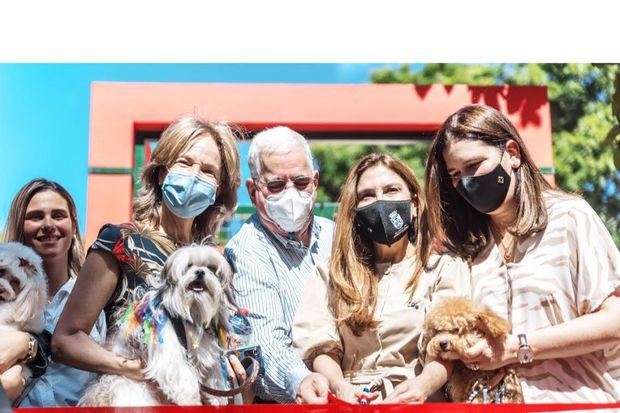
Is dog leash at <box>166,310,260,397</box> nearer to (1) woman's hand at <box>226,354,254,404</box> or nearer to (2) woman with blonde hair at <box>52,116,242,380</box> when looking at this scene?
(1) woman's hand at <box>226,354,254,404</box>

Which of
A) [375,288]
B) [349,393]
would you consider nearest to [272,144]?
[375,288]

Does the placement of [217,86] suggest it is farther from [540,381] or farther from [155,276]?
[540,381]

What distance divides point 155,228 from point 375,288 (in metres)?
1.06

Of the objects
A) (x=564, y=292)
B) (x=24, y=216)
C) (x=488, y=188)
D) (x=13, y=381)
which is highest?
(x=488, y=188)

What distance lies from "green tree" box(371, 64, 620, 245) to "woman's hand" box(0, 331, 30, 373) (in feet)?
7.12

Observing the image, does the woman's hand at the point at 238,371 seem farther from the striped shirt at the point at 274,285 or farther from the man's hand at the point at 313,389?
the man's hand at the point at 313,389

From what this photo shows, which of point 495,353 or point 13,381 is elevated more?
point 495,353

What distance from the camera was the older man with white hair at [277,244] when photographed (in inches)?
149

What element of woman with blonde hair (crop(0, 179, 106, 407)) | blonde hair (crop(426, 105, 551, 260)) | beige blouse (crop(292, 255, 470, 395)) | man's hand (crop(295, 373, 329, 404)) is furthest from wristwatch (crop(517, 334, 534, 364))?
woman with blonde hair (crop(0, 179, 106, 407))

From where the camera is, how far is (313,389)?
3.57m

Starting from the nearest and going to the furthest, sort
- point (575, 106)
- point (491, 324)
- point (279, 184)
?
point (491, 324) → point (279, 184) → point (575, 106)

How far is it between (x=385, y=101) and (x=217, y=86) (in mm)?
876

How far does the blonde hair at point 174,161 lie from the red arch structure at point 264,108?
0.52 feet

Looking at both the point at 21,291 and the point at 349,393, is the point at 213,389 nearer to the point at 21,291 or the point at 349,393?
the point at 349,393
